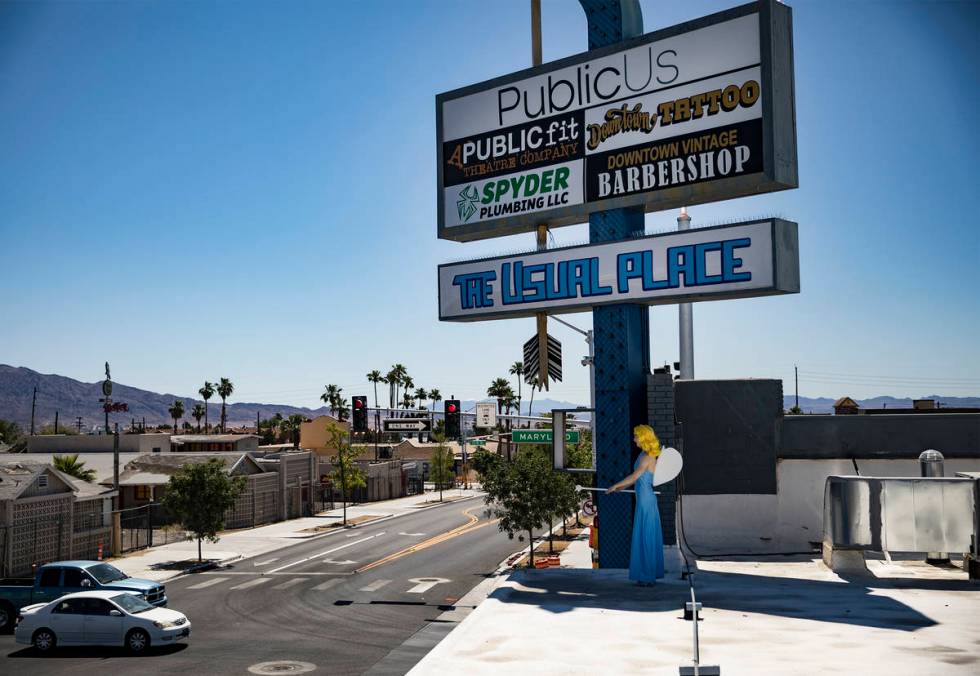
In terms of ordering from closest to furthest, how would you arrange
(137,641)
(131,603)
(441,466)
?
(137,641), (131,603), (441,466)

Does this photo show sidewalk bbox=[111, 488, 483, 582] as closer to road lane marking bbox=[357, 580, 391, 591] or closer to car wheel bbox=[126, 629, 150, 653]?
road lane marking bbox=[357, 580, 391, 591]

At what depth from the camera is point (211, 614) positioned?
30.3 meters

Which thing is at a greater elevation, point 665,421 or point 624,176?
point 624,176

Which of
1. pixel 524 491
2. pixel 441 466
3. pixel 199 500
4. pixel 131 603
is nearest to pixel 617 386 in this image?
pixel 131 603

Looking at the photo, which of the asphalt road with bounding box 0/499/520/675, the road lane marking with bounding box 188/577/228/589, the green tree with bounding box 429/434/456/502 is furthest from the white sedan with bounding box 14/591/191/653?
the green tree with bounding box 429/434/456/502

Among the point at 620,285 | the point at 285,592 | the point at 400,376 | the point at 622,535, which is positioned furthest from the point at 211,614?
the point at 400,376

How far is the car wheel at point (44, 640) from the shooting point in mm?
24328

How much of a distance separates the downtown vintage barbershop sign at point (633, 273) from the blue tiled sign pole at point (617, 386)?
0.72 metres

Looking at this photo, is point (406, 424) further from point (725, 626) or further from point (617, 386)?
point (725, 626)

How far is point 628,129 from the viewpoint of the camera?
22859 mm

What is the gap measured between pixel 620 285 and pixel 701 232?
2471 mm

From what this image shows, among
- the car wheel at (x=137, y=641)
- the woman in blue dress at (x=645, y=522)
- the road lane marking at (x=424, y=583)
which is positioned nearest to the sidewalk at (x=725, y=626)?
the woman in blue dress at (x=645, y=522)

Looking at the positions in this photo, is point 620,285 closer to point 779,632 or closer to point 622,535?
point 622,535

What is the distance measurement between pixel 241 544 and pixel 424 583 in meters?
18.9
